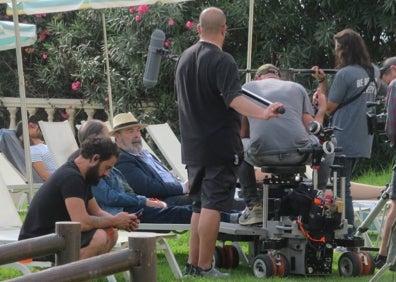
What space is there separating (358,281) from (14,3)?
405 cm

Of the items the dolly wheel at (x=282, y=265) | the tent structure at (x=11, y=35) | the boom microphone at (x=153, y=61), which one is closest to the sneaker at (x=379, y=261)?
the dolly wheel at (x=282, y=265)

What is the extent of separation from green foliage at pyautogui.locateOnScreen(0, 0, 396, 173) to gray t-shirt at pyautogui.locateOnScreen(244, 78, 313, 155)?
20.8 feet

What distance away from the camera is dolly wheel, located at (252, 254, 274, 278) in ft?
26.0

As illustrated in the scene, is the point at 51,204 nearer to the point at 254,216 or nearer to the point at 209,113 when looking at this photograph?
the point at 209,113

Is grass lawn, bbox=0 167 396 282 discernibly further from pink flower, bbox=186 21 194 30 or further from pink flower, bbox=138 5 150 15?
pink flower, bbox=138 5 150 15

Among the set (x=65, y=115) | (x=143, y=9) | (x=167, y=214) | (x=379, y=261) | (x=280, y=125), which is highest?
(x=143, y=9)

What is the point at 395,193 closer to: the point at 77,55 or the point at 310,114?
the point at 310,114

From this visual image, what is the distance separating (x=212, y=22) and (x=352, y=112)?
6.26ft

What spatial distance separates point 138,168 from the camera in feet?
29.3

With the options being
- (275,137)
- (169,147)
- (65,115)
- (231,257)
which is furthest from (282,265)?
(65,115)

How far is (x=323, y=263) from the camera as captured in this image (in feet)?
26.6

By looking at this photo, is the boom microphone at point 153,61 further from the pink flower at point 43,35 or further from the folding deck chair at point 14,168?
the pink flower at point 43,35

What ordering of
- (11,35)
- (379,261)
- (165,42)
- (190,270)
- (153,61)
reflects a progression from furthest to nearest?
(165,42)
(11,35)
(153,61)
(379,261)
(190,270)

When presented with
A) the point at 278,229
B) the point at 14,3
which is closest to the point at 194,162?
the point at 278,229
